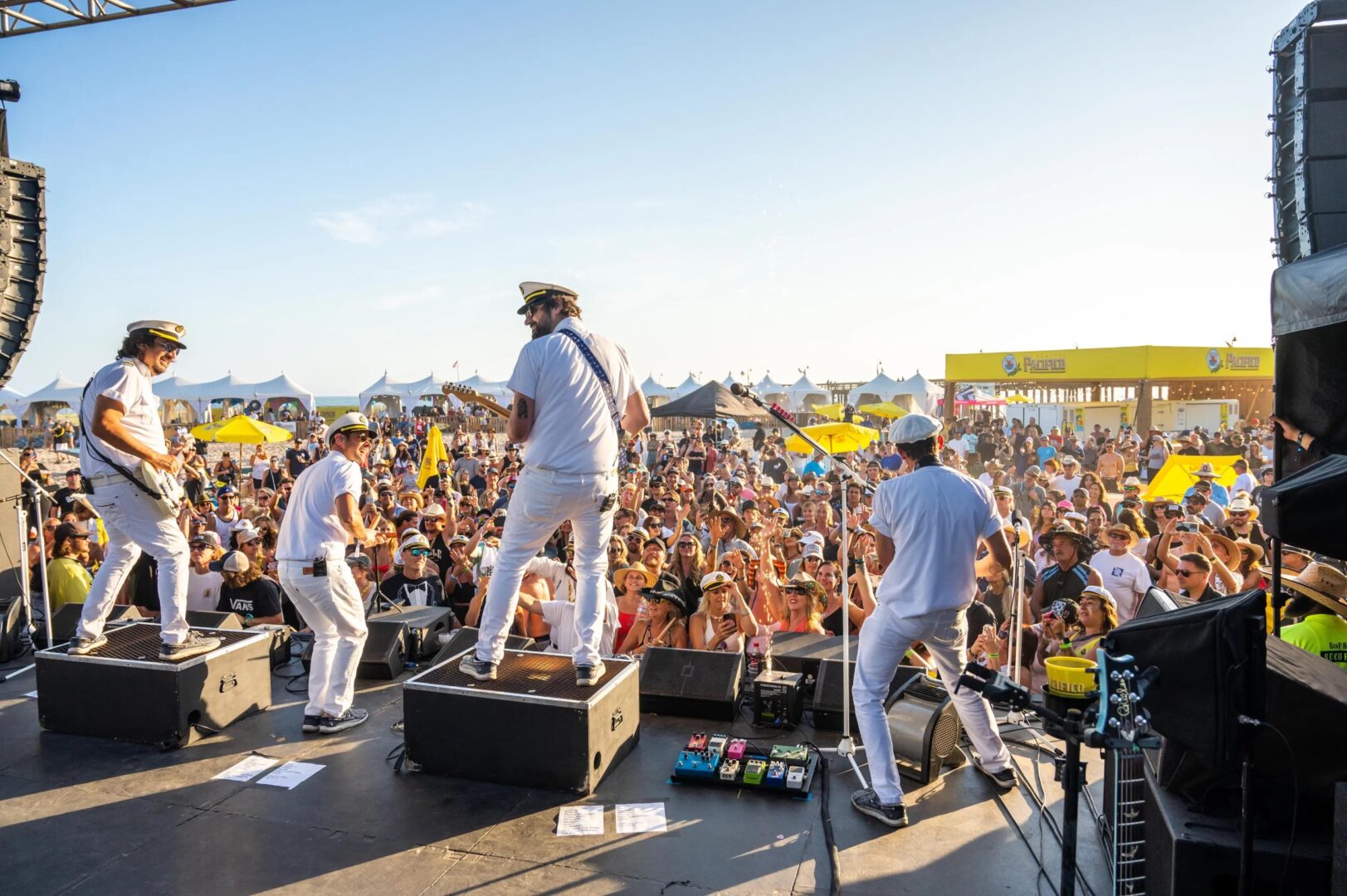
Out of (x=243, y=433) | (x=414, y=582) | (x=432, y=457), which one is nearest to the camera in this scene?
(x=414, y=582)

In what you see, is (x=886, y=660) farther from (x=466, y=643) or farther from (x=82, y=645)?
(x=82, y=645)

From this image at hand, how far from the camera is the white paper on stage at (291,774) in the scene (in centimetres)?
436

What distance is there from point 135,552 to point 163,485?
59cm

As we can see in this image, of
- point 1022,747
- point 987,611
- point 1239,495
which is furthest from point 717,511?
point 1239,495

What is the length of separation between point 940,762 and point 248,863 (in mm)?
3537

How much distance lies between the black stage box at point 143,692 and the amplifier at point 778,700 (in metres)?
3.37

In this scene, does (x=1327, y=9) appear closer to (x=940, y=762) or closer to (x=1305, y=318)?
(x=1305, y=318)

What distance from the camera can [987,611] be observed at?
6535 mm

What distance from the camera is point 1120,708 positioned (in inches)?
98.6

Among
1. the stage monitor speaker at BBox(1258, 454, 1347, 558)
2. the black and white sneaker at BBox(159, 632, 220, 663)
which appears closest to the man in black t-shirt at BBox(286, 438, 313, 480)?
the black and white sneaker at BBox(159, 632, 220, 663)

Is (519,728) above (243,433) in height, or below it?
below

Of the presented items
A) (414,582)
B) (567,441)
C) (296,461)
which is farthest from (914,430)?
(296,461)

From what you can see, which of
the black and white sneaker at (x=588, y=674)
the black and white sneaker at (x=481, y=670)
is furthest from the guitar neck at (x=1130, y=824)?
the black and white sneaker at (x=481, y=670)

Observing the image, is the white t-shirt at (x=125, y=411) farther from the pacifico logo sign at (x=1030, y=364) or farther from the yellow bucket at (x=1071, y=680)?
the pacifico logo sign at (x=1030, y=364)
